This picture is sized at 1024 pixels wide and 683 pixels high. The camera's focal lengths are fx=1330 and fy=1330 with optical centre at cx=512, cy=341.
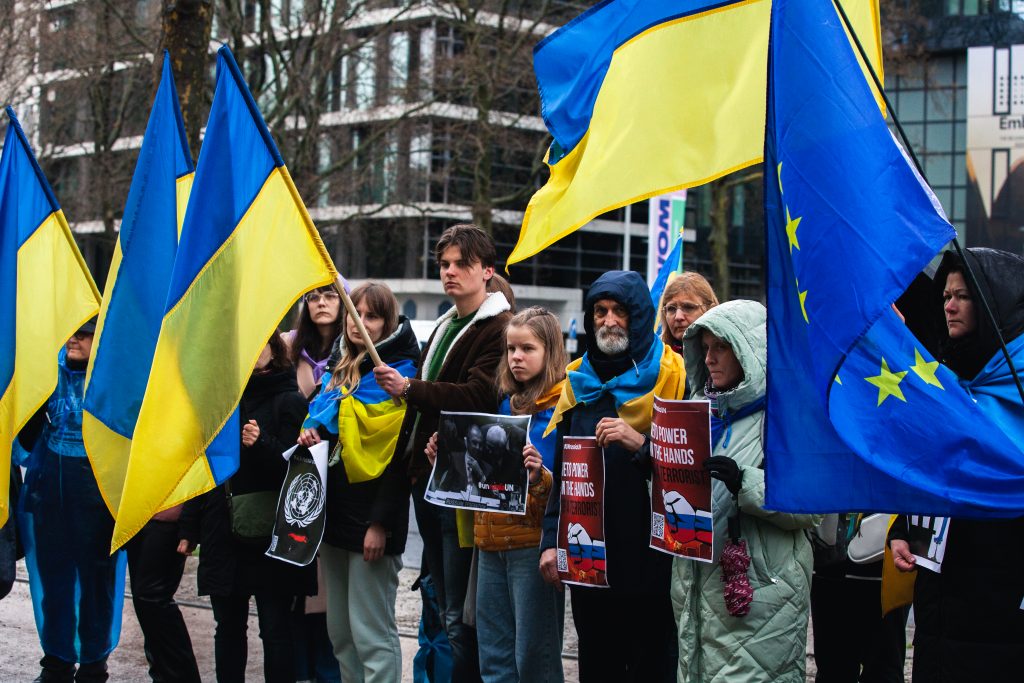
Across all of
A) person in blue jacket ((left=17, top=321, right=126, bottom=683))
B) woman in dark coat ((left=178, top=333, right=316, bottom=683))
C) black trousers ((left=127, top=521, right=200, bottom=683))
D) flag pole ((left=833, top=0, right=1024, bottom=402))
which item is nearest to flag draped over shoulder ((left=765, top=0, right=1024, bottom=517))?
flag pole ((left=833, top=0, right=1024, bottom=402))

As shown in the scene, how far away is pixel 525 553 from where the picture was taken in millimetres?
5375

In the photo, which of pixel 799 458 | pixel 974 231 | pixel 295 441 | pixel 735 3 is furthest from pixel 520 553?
pixel 974 231

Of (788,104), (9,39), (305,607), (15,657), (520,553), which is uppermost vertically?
(9,39)

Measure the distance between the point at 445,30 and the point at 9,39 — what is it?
12342 millimetres

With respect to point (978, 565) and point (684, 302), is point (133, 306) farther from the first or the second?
point (978, 565)


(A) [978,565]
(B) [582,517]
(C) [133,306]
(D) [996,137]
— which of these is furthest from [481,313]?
(D) [996,137]

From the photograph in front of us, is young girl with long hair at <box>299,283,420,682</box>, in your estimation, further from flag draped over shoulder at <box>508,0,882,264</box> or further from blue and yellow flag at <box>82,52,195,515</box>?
flag draped over shoulder at <box>508,0,882,264</box>

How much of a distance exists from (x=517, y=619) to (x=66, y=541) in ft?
7.86

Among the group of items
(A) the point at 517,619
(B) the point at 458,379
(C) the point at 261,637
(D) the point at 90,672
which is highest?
(B) the point at 458,379

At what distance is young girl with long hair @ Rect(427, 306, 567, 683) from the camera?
17.4 feet

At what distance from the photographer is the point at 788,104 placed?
3828mm

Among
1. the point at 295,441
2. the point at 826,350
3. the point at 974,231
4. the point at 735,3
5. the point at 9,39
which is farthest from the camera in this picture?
the point at 974,231

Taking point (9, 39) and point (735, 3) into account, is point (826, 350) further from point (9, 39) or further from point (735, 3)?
point (9, 39)

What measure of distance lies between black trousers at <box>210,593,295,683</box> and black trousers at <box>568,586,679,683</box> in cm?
160
